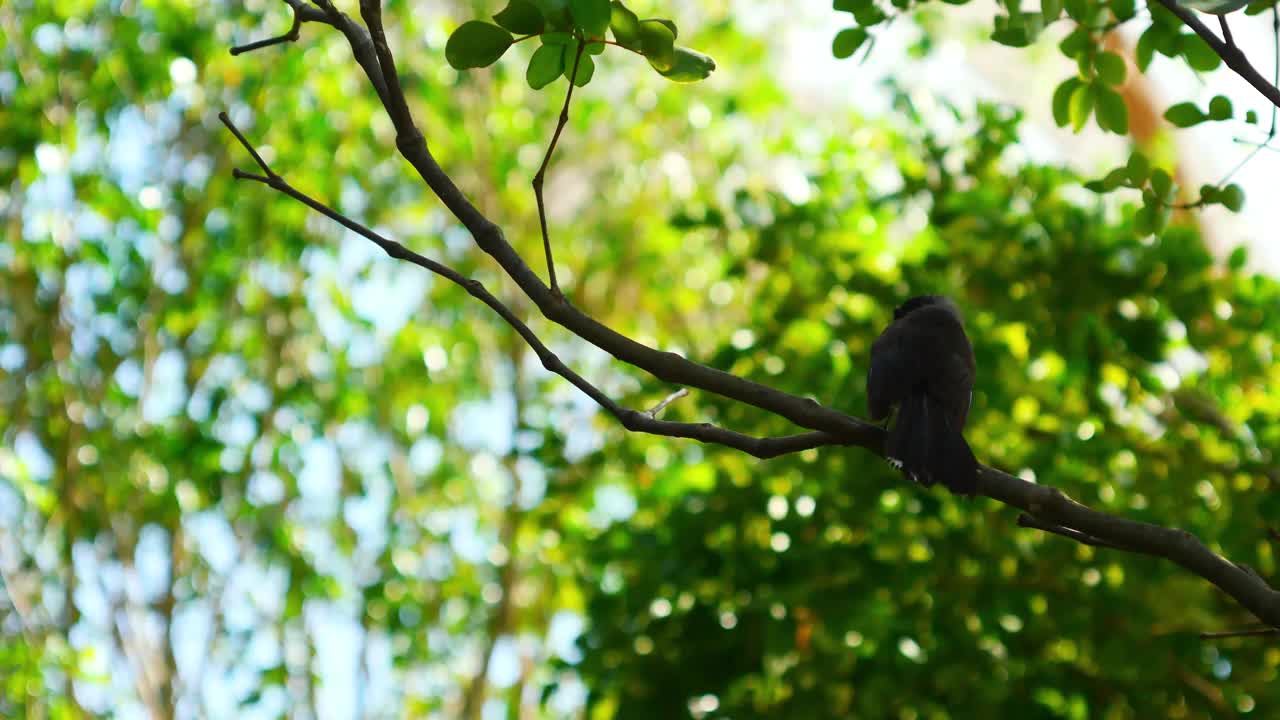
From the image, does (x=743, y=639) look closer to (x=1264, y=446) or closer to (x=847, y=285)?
(x=847, y=285)

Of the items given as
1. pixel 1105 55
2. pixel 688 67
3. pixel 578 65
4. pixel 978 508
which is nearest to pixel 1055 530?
pixel 688 67

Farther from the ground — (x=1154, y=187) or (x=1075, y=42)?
(x=1075, y=42)

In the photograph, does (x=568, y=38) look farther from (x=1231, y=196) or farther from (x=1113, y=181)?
(x=1231, y=196)

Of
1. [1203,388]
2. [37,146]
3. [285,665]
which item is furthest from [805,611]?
[37,146]

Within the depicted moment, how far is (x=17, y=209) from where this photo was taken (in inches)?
252

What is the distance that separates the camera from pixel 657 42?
6.21 feet

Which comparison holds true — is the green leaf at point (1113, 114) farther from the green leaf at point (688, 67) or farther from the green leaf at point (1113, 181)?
the green leaf at point (688, 67)

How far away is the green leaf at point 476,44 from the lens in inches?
71.7

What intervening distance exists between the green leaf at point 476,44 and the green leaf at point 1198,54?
1.32 m

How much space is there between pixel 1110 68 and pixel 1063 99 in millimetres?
105

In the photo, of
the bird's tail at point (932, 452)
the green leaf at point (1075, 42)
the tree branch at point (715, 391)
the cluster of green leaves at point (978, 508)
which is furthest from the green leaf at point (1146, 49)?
the cluster of green leaves at point (978, 508)

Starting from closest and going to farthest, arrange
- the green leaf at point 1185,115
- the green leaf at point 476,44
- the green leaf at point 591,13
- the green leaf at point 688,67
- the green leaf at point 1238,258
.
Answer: the green leaf at point 591,13
the green leaf at point 476,44
the green leaf at point 688,67
the green leaf at point 1185,115
the green leaf at point 1238,258

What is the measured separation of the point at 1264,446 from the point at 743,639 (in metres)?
1.76

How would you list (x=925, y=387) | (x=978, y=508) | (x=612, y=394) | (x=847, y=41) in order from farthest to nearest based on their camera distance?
(x=612, y=394), (x=978, y=508), (x=925, y=387), (x=847, y=41)
